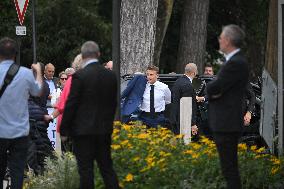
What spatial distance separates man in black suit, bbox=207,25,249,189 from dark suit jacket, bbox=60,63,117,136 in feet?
3.58

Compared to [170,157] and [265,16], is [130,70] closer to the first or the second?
[170,157]

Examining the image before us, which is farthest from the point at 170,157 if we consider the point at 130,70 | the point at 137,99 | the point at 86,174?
the point at 130,70

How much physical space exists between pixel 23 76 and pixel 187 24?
698 inches

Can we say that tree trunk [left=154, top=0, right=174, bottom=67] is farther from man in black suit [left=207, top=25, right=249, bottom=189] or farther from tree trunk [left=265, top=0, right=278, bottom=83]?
man in black suit [left=207, top=25, right=249, bottom=189]

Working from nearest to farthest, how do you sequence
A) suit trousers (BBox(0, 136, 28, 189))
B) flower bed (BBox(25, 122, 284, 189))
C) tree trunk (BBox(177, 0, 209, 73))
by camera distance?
flower bed (BBox(25, 122, 284, 189)) → suit trousers (BBox(0, 136, 28, 189)) → tree trunk (BBox(177, 0, 209, 73))

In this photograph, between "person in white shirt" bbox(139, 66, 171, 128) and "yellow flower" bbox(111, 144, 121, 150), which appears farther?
"person in white shirt" bbox(139, 66, 171, 128)

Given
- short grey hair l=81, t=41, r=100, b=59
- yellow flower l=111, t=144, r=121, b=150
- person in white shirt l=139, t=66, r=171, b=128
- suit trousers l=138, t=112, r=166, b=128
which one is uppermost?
short grey hair l=81, t=41, r=100, b=59

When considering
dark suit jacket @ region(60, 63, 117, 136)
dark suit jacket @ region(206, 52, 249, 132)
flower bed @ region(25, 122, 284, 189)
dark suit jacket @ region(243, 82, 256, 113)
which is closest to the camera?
dark suit jacket @ region(206, 52, 249, 132)

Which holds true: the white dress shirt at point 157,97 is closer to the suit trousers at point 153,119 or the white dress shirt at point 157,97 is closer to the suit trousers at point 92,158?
the suit trousers at point 153,119

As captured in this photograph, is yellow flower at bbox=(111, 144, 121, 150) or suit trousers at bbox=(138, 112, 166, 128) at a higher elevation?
suit trousers at bbox=(138, 112, 166, 128)

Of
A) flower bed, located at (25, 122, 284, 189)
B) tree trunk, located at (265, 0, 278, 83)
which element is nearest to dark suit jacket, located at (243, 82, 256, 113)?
tree trunk, located at (265, 0, 278, 83)

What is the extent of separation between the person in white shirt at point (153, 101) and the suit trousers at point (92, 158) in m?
6.21

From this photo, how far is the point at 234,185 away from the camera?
1095 cm

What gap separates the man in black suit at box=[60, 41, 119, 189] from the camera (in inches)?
437
